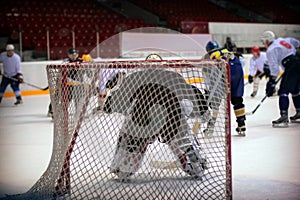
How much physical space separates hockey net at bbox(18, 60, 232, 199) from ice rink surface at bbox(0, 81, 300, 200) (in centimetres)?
30

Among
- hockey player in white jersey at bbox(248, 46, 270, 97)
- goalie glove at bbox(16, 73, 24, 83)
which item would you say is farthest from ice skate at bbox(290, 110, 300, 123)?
goalie glove at bbox(16, 73, 24, 83)

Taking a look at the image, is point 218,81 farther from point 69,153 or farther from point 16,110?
point 16,110

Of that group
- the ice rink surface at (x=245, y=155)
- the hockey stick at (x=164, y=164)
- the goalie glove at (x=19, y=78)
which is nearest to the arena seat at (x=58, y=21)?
the goalie glove at (x=19, y=78)

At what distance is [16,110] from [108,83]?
5095mm

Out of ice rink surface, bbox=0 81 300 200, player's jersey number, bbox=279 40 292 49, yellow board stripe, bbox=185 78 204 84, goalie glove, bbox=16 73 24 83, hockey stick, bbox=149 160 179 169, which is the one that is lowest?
ice rink surface, bbox=0 81 300 200

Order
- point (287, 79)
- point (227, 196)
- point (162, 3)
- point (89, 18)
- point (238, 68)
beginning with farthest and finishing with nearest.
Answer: point (162, 3) < point (89, 18) < point (287, 79) < point (238, 68) < point (227, 196)

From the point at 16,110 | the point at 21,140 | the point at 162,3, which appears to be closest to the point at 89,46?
the point at 16,110

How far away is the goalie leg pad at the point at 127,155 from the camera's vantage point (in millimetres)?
3032

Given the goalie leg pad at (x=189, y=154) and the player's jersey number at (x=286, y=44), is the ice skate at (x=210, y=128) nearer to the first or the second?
the goalie leg pad at (x=189, y=154)

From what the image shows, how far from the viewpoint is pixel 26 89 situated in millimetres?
→ 9930

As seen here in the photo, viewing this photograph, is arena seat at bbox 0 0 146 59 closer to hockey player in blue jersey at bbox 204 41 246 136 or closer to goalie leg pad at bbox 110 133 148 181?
hockey player in blue jersey at bbox 204 41 246 136

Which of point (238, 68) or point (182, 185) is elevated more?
point (238, 68)

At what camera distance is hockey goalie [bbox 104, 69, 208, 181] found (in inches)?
116

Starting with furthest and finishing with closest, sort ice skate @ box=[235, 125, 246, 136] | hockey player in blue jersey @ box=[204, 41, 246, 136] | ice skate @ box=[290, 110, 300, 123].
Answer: ice skate @ box=[290, 110, 300, 123]
ice skate @ box=[235, 125, 246, 136]
hockey player in blue jersey @ box=[204, 41, 246, 136]
